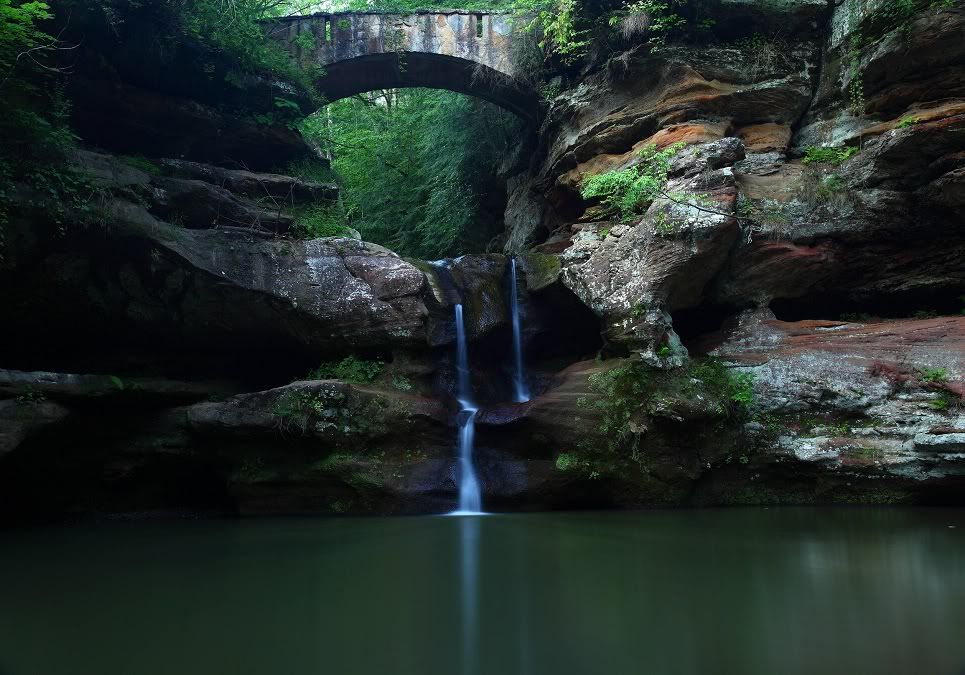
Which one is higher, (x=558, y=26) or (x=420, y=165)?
(x=558, y=26)

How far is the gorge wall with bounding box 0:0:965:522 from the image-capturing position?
873cm

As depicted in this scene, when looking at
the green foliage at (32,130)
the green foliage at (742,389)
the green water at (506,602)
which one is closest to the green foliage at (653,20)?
the green foliage at (742,389)

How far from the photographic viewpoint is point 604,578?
4.71 meters

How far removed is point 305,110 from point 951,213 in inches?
464

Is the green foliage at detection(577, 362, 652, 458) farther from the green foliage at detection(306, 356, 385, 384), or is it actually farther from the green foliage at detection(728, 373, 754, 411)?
the green foliage at detection(306, 356, 385, 384)

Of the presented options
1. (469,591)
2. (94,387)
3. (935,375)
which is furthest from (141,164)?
(935,375)

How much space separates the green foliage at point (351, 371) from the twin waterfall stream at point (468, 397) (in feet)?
5.07

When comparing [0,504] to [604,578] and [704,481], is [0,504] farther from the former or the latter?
[704,481]

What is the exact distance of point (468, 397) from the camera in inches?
435

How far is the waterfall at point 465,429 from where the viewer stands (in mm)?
9234

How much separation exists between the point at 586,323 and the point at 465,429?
3508 millimetres

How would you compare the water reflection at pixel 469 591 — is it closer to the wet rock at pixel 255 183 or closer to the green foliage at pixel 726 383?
the green foliage at pixel 726 383

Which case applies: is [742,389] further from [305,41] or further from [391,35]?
[305,41]

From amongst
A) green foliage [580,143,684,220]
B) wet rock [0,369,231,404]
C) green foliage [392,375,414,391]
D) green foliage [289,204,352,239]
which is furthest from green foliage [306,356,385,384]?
green foliage [580,143,684,220]
